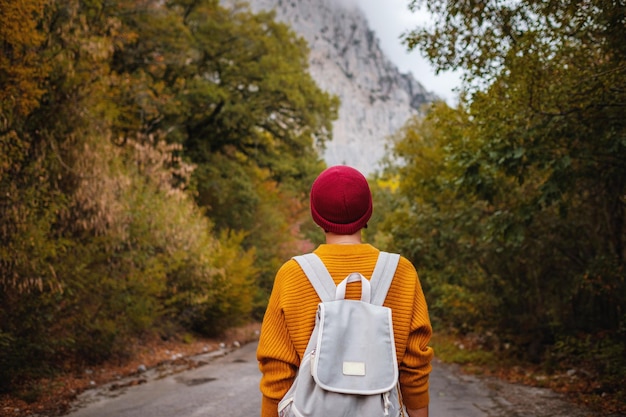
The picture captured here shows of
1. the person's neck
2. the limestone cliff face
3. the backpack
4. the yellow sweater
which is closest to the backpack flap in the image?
the backpack

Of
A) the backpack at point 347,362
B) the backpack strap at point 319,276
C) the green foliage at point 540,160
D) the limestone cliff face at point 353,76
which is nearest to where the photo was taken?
the backpack at point 347,362

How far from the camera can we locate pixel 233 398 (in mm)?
8508

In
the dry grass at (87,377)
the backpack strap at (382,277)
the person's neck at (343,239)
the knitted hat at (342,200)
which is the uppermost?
the knitted hat at (342,200)

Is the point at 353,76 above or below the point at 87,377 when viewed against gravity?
above

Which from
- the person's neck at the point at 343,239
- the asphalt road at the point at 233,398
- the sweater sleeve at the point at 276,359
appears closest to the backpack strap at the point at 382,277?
the person's neck at the point at 343,239

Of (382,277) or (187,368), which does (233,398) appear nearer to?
(187,368)

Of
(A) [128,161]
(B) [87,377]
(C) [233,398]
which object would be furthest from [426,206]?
(B) [87,377]

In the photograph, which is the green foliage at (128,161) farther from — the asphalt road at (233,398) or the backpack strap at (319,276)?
the backpack strap at (319,276)

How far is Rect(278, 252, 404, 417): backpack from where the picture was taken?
1.99 meters

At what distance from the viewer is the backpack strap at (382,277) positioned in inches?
85.0

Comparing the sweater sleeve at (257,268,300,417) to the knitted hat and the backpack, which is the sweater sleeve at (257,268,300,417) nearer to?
the backpack

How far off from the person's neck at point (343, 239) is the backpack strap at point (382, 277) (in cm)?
14

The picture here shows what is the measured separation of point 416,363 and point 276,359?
20.8 inches

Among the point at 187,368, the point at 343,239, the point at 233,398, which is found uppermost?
the point at 343,239
